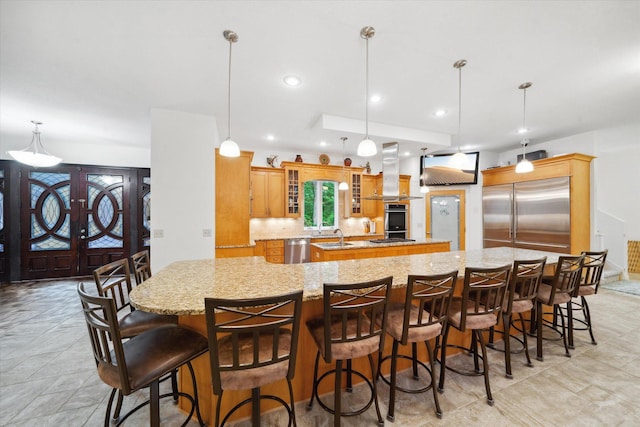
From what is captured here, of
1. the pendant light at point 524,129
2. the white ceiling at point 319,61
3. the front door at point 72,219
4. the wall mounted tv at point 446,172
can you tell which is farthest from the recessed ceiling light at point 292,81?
the front door at point 72,219

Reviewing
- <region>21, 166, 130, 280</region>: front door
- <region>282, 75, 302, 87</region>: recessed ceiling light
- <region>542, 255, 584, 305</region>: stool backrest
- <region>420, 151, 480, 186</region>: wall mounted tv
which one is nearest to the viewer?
<region>542, 255, 584, 305</region>: stool backrest

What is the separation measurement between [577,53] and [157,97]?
183 inches

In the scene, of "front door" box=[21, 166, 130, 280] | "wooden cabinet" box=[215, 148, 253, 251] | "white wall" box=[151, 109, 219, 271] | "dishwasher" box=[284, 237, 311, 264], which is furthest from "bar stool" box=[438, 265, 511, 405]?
"front door" box=[21, 166, 130, 280]

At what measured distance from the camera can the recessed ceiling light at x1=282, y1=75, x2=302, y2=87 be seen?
107 inches

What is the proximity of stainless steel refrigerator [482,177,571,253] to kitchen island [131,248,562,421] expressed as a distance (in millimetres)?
3345

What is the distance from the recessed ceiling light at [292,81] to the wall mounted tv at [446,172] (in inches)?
158

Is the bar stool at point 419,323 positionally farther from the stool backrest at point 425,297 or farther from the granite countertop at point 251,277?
the granite countertop at point 251,277

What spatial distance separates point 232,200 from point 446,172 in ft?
15.6

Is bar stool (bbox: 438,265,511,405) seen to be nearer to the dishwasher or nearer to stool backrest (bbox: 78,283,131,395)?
stool backrest (bbox: 78,283,131,395)

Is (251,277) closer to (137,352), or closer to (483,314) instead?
(137,352)

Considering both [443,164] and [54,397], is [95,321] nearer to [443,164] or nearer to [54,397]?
[54,397]

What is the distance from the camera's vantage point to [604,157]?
5.44 metres

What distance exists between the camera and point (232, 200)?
3914 mm

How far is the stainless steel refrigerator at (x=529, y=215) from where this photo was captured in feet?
14.4
